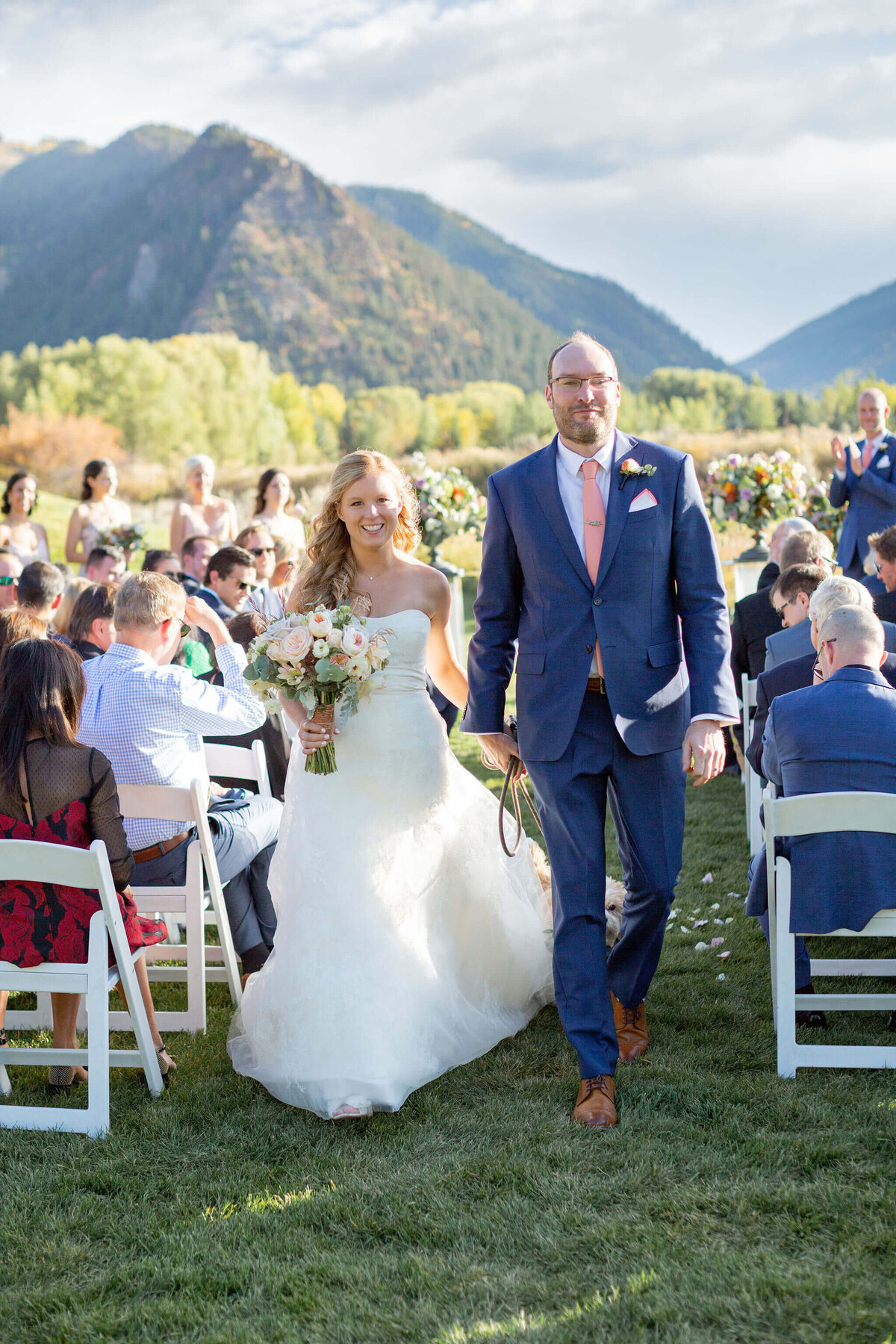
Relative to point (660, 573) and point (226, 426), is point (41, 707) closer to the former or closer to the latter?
point (660, 573)

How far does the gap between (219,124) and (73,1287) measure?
162 meters

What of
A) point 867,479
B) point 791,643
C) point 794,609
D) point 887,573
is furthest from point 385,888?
point 867,479

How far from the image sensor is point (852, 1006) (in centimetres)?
379

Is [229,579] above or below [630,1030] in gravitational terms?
above

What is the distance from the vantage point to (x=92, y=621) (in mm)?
5488

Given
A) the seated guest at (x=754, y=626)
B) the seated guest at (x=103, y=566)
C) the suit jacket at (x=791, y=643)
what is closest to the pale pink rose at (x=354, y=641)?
the suit jacket at (x=791, y=643)

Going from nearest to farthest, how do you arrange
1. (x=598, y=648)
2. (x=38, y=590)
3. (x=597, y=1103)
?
(x=597, y=1103)
(x=598, y=648)
(x=38, y=590)

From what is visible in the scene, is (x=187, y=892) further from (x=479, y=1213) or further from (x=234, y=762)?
(x=479, y=1213)

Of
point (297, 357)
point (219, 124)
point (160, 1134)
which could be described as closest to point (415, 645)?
point (160, 1134)

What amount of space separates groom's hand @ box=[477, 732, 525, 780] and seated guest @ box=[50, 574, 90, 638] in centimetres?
270

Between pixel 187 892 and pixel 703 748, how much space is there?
197 cm

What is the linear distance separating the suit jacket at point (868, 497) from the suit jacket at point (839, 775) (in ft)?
20.6

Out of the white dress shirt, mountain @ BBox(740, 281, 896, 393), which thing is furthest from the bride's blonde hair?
mountain @ BBox(740, 281, 896, 393)

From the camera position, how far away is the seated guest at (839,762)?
3.57 meters
